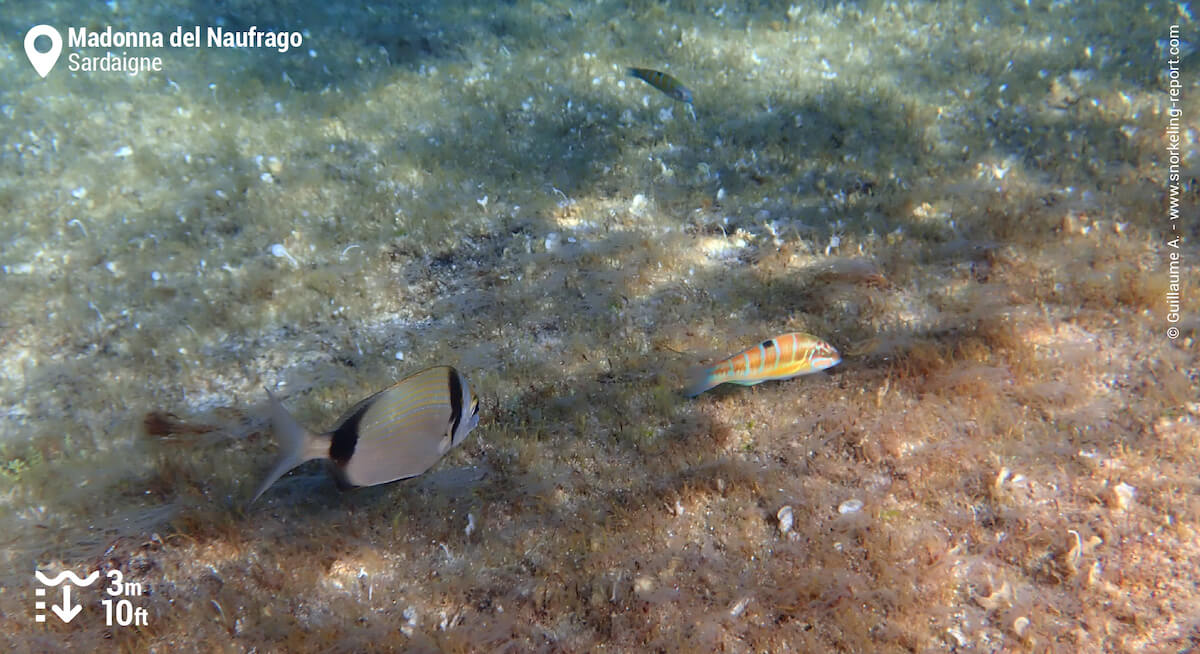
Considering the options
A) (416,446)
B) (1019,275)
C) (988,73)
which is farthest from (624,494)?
(988,73)

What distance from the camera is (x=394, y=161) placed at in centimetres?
691

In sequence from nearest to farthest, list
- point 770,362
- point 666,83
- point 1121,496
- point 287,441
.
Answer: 1. point 287,441
2. point 1121,496
3. point 770,362
4. point 666,83

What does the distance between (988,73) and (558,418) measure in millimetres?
7413

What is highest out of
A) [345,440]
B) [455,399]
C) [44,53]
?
[44,53]

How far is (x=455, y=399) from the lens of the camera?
2730mm

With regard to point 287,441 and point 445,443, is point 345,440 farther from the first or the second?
point 445,443

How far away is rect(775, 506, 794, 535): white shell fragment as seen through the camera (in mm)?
3135

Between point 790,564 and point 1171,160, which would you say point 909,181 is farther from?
point 790,564

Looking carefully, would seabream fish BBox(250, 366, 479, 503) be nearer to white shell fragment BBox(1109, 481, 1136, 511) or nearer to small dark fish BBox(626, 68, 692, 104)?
white shell fragment BBox(1109, 481, 1136, 511)

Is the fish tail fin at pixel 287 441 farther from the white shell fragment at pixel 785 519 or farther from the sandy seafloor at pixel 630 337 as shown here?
the white shell fragment at pixel 785 519

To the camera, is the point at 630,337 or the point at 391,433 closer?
the point at 391,433

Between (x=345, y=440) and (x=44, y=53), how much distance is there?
35.9ft

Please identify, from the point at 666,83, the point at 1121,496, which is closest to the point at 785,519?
the point at 1121,496

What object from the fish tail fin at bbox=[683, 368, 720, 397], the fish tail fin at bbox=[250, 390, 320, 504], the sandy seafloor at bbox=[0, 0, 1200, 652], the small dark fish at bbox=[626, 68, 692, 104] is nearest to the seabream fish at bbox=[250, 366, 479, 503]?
the fish tail fin at bbox=[250, 390, 320, 504]
